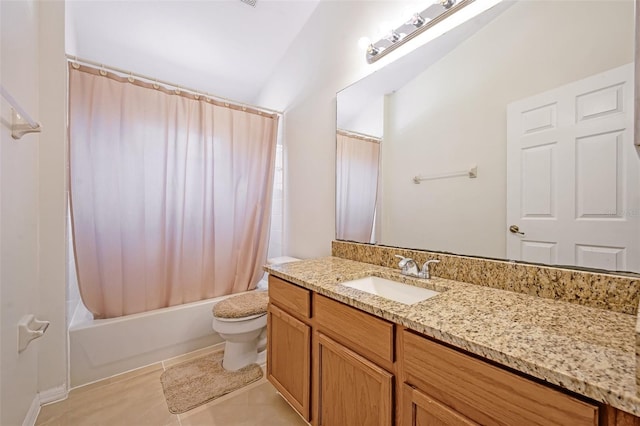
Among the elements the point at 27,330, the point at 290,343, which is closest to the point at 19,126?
the point at 27,330

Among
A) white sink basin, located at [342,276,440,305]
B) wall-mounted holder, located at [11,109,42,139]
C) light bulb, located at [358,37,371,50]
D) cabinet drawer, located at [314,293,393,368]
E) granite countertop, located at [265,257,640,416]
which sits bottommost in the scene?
cabinet drawer, located at [314,293,393,368]

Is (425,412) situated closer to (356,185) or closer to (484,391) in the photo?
(484,391)

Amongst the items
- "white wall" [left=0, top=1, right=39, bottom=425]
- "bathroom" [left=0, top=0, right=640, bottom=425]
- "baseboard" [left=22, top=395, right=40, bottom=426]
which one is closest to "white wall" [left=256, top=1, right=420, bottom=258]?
"bathroom" [left=0, top=0, right=640, bottom=425]

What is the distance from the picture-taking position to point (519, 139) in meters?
1.02

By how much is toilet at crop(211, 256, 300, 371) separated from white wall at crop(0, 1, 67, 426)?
91 cm

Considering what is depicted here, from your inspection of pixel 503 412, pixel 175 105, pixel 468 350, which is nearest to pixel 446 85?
pixel 468 350

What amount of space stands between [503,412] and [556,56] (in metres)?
1.16

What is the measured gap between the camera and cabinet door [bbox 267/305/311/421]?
1213mm

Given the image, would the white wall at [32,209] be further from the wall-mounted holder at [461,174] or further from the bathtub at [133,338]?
the wall-mounted holder at [461,174]

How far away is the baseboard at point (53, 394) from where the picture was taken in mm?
1497

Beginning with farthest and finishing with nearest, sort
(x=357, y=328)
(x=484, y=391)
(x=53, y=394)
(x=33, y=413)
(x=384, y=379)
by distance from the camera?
1. (x=53, y=394)
2. (x=33, y=413)
3. (x=357, y=328)
4. (x=384, y=379)
5. (x=484, y=391)

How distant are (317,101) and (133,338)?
2.26 m

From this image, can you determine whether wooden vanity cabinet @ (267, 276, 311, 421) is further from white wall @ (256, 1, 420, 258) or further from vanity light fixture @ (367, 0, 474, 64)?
vanity light fixture @ (367, 0, 474, 64)

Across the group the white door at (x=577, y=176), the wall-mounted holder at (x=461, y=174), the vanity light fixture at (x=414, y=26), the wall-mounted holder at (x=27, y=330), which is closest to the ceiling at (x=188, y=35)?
the vanity light fixture at (x=414, y=26)
